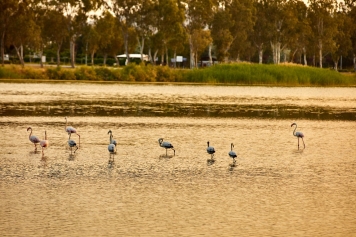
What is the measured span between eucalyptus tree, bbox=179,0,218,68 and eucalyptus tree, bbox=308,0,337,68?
58.3ft

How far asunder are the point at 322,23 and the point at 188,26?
23746 millimetres

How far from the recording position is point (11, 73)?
76.4m

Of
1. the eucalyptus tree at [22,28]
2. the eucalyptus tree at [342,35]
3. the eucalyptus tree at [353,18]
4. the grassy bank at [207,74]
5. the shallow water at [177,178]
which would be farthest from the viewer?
the eucalyptus tree at [353,18]

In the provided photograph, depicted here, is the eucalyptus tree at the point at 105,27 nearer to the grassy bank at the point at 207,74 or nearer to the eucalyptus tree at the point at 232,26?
the eucalyptus tree at the point at 232,26

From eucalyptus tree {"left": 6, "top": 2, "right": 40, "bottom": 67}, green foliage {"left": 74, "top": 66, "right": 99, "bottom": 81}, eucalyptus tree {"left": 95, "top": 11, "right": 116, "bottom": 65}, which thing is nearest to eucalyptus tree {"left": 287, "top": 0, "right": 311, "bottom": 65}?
eucalyptus tree {"left": 95, "top": 11, "right": 116, "bottom": 65}

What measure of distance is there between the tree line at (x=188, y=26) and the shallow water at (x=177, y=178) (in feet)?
237

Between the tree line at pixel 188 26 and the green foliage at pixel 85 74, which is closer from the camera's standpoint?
the green foliage at pixel 85 74

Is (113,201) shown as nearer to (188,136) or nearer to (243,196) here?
(243,196)

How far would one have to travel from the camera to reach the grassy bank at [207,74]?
77125mm

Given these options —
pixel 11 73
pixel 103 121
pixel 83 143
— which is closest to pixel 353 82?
pixel 11 73

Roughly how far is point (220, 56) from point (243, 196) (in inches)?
4220

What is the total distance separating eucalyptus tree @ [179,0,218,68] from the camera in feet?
388

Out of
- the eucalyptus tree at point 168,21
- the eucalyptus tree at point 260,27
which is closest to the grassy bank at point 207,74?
the eucalyptus tree at point 168,21

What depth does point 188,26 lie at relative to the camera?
401ft
